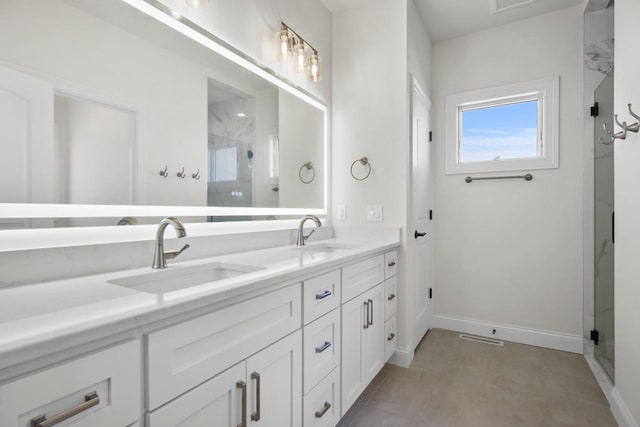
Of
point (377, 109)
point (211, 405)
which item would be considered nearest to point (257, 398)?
point (211, 405)

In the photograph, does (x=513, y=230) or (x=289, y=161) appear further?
(x=513, y=230)

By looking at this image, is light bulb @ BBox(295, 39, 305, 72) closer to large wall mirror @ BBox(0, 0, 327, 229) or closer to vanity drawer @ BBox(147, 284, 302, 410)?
large wall mirror @ BBox(0, 0, 327, 229)

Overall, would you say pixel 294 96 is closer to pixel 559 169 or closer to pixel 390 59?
pixel 390 59

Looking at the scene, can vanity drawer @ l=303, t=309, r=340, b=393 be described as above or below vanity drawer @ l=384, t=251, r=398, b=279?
below

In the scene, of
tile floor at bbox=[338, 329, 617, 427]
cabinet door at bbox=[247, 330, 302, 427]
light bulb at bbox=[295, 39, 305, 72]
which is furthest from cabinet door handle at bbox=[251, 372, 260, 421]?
light bulb at bbox=[295, 39, 305, 72]

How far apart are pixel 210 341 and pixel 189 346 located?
0.06 m

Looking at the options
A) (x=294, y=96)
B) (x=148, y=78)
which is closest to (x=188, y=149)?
(x=148, y=78)

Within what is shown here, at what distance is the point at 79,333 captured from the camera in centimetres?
57

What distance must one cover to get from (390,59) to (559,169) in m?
1.60

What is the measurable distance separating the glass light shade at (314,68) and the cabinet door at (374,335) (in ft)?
4.87

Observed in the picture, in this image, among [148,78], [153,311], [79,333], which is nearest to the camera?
[79,333]

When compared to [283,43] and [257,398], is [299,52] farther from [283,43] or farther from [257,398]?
[257,398]

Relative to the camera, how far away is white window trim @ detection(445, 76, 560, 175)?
8.34 feet

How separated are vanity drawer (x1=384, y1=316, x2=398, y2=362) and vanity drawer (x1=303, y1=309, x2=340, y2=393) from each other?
0.68 metres
